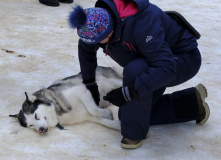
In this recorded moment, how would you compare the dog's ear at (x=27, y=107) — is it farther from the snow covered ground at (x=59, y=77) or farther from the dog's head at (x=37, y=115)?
the snow covered ground at (x=59, y=77)

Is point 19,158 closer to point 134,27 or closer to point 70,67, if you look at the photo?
point 134,27

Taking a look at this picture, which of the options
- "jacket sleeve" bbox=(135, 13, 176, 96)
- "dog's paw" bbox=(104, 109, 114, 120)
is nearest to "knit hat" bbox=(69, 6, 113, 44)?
"jacket sleeve" bbox=(135, 13, 176, 96)

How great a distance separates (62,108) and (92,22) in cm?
115

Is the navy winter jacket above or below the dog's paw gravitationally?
above

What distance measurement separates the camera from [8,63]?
4.08 m

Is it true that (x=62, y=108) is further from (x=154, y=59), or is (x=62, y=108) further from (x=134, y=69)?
(x=154, y=59)

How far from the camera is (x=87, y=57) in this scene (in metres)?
2.86

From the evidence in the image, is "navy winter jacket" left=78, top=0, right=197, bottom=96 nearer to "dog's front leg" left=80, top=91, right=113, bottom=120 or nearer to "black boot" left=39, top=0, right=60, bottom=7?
"dog's front leg" left=80, top=91, right=113, bottom=120

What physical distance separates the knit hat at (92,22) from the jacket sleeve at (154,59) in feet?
0.80

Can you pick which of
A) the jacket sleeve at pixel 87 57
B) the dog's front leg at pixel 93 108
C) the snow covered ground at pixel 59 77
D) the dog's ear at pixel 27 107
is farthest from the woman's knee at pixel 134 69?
the dog's ear at pixel 27 107

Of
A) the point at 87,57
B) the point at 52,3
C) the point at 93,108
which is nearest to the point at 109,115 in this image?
the point at 93,108

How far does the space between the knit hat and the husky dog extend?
95cm

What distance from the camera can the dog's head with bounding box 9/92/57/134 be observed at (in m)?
2.84

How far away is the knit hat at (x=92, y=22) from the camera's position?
7.26 feet
